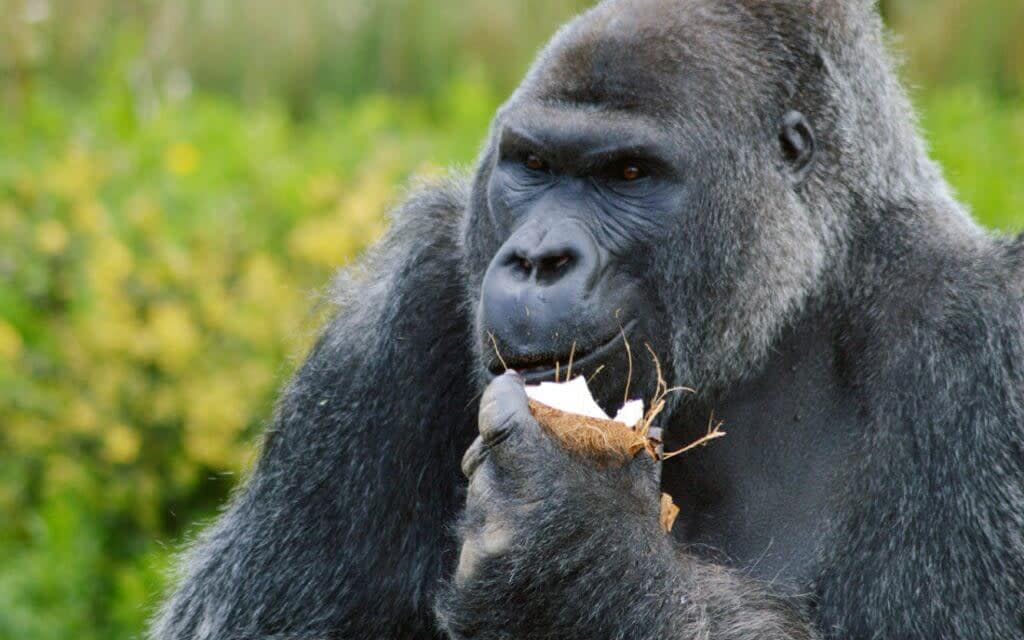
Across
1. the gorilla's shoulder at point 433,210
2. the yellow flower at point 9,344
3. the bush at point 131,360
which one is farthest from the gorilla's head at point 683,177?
the yellow flower at point 9,344

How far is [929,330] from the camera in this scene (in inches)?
182

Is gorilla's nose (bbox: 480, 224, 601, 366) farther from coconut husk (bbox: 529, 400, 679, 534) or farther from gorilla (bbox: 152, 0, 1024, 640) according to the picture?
coconut husk (bbox: 529, 400, 679, 534)

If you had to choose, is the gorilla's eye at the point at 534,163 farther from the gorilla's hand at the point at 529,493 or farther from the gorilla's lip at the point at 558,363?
the gorilla's hand at the point at 529,493

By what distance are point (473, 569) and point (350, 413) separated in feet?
3.58

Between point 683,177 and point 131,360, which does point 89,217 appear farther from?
point 683,177

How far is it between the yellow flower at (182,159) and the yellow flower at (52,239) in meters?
1.39

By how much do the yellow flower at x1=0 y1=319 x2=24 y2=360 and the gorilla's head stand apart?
4318 millimetres

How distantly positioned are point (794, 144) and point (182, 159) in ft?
22.1

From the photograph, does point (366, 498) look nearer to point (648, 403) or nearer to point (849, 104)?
point (648, 403)

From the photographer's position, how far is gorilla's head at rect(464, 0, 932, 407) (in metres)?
4.44

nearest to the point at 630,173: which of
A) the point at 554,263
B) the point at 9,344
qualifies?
the point at 554,263

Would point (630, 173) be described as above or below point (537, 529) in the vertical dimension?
above

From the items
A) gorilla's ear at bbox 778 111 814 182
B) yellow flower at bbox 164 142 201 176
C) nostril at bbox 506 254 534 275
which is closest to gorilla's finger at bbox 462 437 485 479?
nostril at bbox 506 254 534 275

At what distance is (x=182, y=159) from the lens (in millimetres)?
10727
